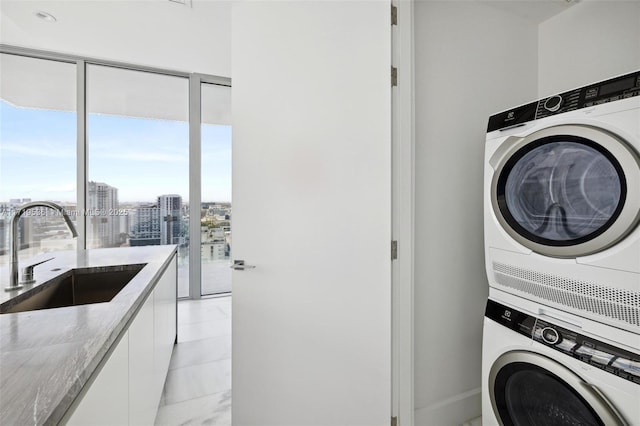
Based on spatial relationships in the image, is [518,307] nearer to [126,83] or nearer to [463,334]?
[463,334]

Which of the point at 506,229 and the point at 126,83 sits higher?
the point at 126,83

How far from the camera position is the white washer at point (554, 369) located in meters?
1.02

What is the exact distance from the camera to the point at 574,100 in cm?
118

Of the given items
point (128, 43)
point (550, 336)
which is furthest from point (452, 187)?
point (128, 43)

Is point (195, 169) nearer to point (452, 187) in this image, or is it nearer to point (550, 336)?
point (452, 187)

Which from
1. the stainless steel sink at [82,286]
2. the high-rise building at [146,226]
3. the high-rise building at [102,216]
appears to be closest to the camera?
the stainless steel sink at [82,286]

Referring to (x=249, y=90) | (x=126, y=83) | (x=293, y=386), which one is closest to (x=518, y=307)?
(x=293, y=386)

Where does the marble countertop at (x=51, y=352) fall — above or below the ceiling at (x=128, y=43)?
below

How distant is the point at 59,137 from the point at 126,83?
92 centimetres

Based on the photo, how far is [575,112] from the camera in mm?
1170

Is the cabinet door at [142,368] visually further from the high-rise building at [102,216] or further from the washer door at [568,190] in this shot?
the high-rise building at [102,216]

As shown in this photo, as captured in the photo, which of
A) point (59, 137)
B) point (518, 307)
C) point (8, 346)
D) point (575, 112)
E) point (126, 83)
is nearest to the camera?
point (8, 346)

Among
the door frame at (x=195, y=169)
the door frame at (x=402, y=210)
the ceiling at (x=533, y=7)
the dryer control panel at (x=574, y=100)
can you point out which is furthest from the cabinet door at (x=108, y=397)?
the door frame at (x=195, y=169)

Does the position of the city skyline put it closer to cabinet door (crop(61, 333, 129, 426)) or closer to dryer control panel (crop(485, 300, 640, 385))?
cabinet door (crop(61, 333, 129, 426))
